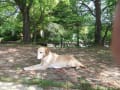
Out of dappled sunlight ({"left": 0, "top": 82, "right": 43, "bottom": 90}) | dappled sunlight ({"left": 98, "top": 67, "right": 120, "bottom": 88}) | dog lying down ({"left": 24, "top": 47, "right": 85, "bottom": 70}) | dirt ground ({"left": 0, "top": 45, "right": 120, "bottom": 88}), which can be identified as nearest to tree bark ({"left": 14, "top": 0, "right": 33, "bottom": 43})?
dirt ground ({"left": 0, "top": 45, "right": 120, "bottom": 88})

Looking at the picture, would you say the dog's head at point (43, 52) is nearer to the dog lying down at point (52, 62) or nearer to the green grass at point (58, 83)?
the dog lying down at point (52, 62)

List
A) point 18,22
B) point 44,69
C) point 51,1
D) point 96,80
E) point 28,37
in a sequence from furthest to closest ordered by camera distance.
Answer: point 18,22 < point 51,1 < point 28,37 < point 44,69 < point 96,80

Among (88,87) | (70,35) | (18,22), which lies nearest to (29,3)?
(70,35)

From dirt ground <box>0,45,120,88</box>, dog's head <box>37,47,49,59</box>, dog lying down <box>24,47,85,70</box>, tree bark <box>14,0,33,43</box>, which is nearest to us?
dirt ground <box>0,45,120,88</box>

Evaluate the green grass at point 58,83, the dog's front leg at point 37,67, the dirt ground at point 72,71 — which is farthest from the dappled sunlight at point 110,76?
the dog's front leg at point 37,67

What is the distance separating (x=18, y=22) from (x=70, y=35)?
4715mm

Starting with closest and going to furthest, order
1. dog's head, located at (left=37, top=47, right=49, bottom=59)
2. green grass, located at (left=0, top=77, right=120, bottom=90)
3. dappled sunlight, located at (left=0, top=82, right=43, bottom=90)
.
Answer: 1. dappled sunlight, located at (left=0, top=82, right=43, bottom=90)
2. green grass, located at (left=0, top=77, right=120, bottom=90)
3. dog's head, located at (left=37, top=47, right=49, bottom=59)

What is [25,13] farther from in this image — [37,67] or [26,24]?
[37,67]

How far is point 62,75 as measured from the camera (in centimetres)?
702

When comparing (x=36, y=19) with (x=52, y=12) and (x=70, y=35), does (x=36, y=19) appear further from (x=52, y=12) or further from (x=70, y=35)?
(x=70, y=35)

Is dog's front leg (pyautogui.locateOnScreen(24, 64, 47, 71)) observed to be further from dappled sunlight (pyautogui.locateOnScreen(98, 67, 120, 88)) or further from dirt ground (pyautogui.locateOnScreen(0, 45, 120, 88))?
dappled sunlight (pyautogui.locateOnScreen(98, 67, 120, 88))

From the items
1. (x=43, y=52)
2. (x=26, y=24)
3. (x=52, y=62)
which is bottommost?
(x=52, y=62)

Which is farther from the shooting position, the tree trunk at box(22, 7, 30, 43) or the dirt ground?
the tree trunk at box(22, 7, 30, 43)

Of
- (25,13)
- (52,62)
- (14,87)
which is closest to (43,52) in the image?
(52,62)
